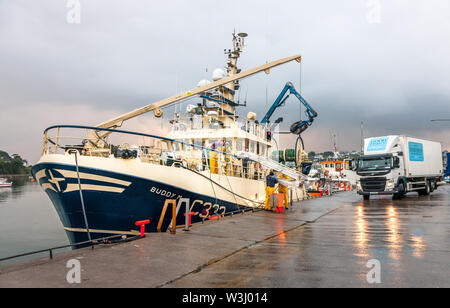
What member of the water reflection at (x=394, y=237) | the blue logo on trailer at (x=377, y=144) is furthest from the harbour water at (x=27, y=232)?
the blue logo on trailer at (x=377, y=144)

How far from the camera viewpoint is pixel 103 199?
928 centimetres

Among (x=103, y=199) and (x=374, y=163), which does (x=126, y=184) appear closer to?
(x=103, y=199)

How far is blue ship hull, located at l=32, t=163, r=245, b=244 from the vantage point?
9.08 metres

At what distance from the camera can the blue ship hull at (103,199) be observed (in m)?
9.08

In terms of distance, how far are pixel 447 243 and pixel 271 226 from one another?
4.82 meters

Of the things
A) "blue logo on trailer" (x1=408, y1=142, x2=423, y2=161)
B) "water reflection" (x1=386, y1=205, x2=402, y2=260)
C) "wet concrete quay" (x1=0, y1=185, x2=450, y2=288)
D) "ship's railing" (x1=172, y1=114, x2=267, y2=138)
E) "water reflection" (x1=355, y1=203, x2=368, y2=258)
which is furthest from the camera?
"blue logo on trailer" (x1=408, y1=142, x2=423, y2=161)

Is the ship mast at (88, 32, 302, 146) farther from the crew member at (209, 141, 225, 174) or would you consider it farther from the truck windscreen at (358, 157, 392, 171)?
the truck windscreen at (358, 157, 392, 171)

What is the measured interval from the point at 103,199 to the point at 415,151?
20.5 meters

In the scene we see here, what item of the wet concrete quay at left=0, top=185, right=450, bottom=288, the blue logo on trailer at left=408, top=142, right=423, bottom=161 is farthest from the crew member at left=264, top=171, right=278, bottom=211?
the blue logo on trailer at left=408, top=142, right=423, bottom=161

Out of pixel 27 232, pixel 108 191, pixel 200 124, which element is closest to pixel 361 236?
pixel 108 191

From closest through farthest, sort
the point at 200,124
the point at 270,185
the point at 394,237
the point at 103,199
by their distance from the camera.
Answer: the point at 394,237 → the point at 103,199 → the point at 270,185 → the point at 200,124

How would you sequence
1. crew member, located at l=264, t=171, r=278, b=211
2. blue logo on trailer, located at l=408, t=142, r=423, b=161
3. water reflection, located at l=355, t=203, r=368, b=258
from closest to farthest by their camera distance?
1. water reflection, located at l=355, t=203, r=368, b=258
2. crew member, located at l=264, t=171, r=278, b=211
3. blue logo on trailer, located at l=408, t=142, r=423, b=161

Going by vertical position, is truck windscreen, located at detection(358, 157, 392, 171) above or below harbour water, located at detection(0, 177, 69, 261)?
above
